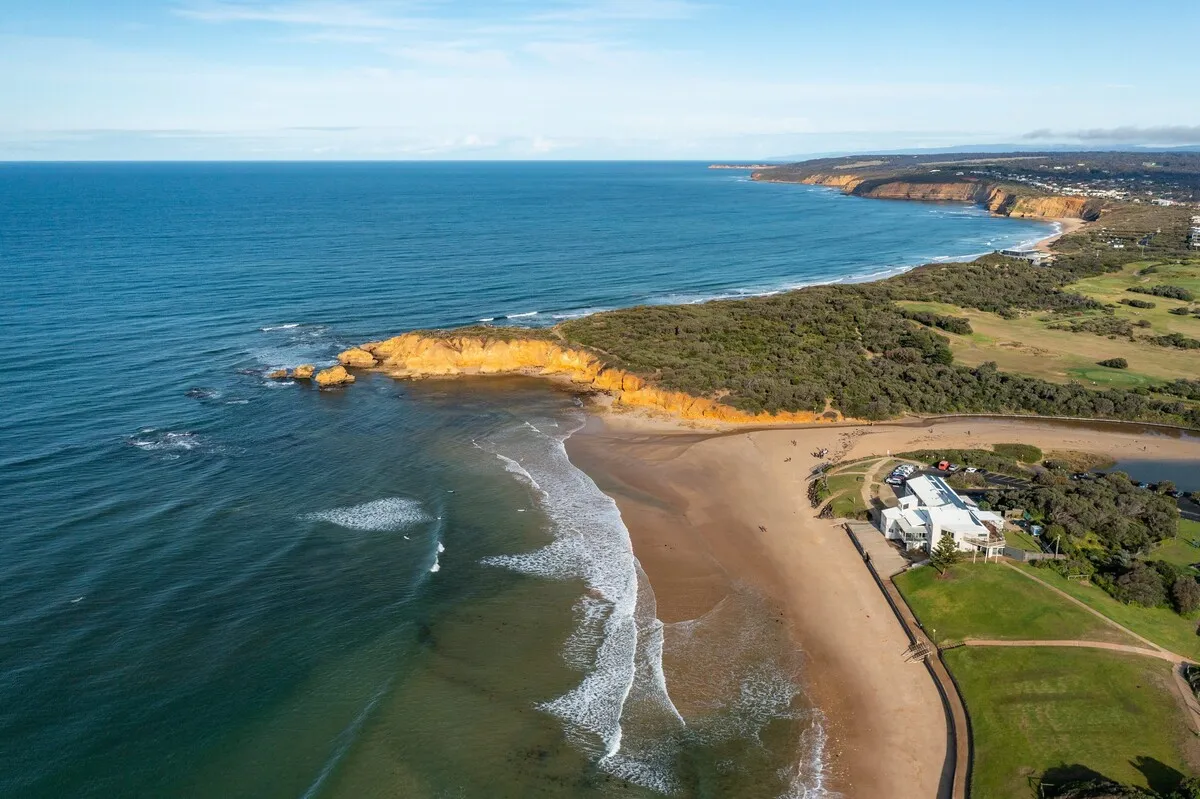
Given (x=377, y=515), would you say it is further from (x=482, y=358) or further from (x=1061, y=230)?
(x=1061, y=230)

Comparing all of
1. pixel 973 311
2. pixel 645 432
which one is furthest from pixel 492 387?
pixel 973 311

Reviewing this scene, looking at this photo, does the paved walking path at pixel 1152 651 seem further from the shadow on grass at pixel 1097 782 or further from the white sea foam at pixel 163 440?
the white sea foam at pixel 163 440

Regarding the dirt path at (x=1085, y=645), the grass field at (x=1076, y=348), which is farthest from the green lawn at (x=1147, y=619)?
the grass field at (x=1076, y=348)

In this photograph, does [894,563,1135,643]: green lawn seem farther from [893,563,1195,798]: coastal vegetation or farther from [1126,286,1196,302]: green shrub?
[1126,286,1196,302]: green shrub

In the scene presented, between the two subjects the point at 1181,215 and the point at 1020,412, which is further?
the point at 1181,215

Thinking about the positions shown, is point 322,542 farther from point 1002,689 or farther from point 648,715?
point 1002,689

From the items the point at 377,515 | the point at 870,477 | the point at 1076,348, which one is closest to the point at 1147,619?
the point at 870,477
